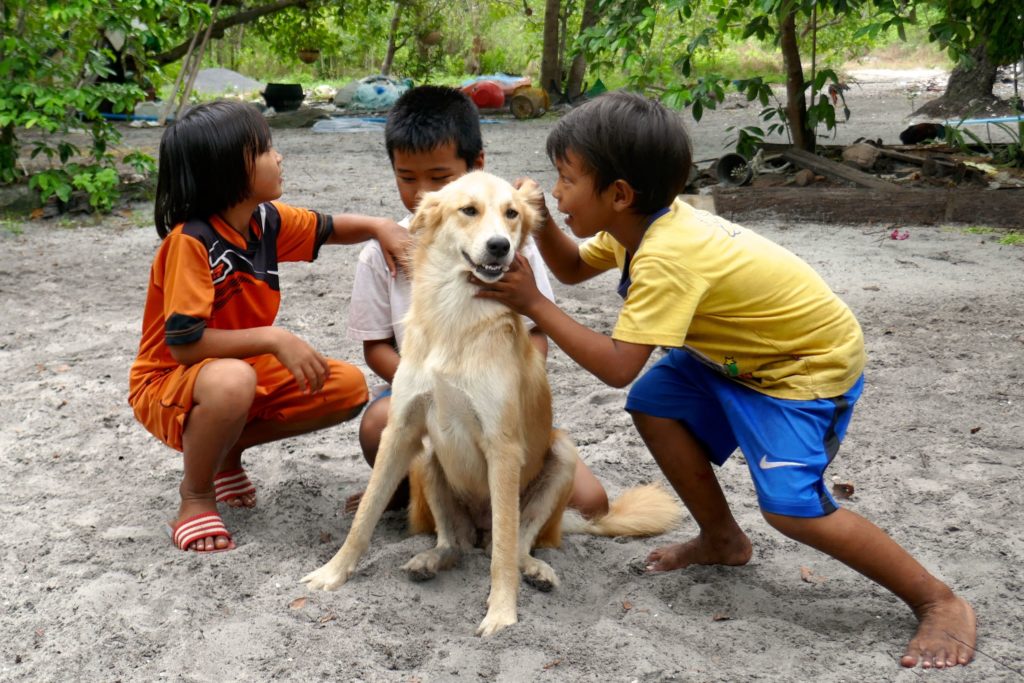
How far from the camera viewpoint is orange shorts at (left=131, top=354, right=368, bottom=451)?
10.7 ft

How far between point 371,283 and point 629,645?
1.64 m

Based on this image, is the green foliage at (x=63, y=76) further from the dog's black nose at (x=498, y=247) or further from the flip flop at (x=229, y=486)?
the dog's black nose at (x=498, y=247)

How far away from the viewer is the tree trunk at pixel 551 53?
16531 mm

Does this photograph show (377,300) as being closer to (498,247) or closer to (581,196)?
(498,247)

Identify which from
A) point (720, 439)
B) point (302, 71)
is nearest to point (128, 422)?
point (720, 439)

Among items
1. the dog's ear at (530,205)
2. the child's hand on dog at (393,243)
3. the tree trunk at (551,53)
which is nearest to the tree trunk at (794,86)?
the child's hand on dog at (393,243)

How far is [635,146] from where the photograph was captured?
2.72 m

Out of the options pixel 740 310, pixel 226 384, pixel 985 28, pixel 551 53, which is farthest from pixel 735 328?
pixel 551 53

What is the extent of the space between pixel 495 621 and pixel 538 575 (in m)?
0.29

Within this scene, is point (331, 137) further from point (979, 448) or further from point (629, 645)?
point (629, 645)

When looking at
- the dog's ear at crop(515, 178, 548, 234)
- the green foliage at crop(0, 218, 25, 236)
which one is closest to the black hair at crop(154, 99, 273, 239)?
the dog's ear at crop(515, 178, 548, 234)

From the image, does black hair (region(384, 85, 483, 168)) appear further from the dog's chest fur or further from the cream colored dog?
the dog's chest fur

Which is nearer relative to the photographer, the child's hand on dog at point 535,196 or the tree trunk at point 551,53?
the child's hand on dog at point 535,196

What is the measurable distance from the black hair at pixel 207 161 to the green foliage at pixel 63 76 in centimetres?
518
